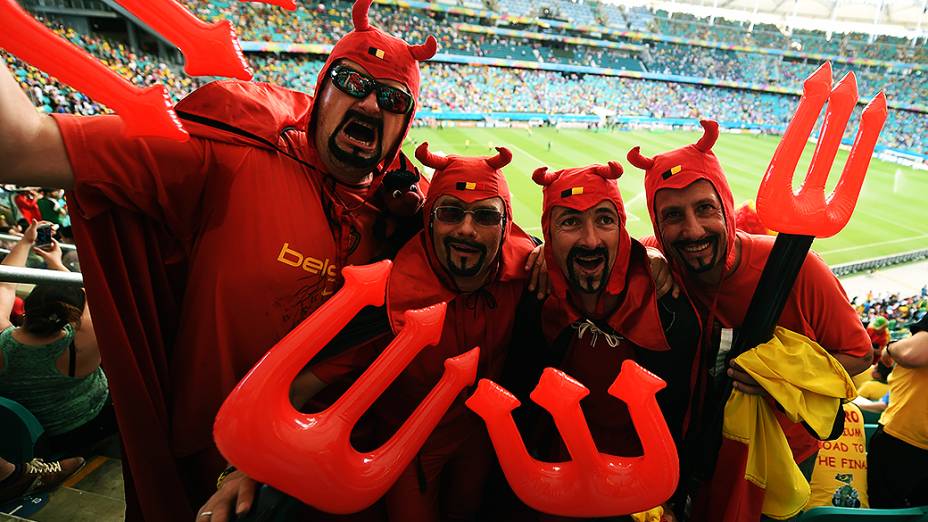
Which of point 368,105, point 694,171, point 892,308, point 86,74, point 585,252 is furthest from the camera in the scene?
A: point 892,308

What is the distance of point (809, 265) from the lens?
2172 millimetres

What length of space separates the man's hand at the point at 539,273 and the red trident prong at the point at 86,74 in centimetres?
153

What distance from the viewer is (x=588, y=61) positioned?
36875 millimetres

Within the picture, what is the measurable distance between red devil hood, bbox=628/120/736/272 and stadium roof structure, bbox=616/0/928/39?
46.8m

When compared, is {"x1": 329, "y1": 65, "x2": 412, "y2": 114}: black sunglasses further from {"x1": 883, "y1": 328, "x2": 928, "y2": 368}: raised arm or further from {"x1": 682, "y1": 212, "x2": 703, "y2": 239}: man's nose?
{"x1": 883, "y1": 328, "x2": 928, "y2": 368}: raised arm

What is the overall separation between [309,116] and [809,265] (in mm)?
2275

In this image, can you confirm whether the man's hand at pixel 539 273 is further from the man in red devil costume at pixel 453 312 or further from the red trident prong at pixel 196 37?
the red trident prong at pixel 196 37

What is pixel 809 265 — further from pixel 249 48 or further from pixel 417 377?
pixel 249 48

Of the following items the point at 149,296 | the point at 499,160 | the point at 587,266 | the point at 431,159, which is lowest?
the point at 149,296

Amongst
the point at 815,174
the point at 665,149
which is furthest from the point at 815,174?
the point at 665,149

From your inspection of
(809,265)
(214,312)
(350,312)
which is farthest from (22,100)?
(809,265)

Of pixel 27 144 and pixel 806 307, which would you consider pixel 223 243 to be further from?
pixel 806 307

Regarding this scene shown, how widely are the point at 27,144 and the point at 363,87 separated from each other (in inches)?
43.3

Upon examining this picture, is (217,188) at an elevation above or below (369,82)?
below
